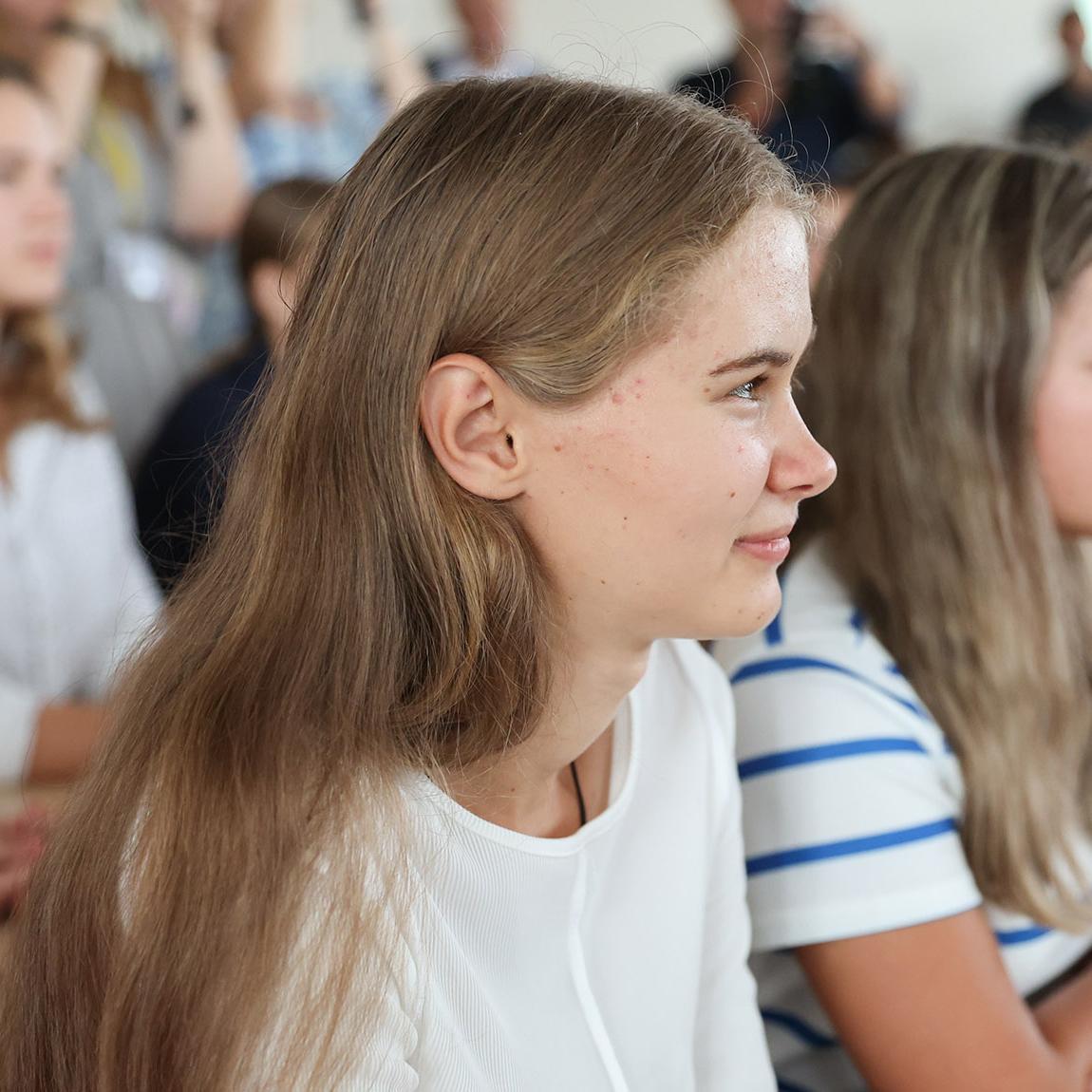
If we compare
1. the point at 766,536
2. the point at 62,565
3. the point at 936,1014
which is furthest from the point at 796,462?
the point at 62,565

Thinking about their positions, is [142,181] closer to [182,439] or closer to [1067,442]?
[182,439]

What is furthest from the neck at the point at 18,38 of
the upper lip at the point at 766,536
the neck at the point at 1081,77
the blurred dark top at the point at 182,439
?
the neck at the point at 1081,77

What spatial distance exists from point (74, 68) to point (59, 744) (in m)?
1.17

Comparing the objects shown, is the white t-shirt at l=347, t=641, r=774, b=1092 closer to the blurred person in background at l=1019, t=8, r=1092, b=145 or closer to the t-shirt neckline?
the t-shirt neckline

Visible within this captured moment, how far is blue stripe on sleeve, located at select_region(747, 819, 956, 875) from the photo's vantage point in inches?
34.1

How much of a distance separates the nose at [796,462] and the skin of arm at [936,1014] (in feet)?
1.14

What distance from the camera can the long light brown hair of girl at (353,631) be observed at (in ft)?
1.99

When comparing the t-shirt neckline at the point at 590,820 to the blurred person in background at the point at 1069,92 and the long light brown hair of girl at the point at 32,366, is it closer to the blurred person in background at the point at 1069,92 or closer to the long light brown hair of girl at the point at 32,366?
the long light brown hair of girl at the point at 32,366

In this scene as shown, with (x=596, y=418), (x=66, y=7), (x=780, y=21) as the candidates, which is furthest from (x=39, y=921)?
(x=780, y=21)

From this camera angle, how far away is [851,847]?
87cm

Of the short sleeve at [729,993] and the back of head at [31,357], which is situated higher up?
the back of head at [31,357]

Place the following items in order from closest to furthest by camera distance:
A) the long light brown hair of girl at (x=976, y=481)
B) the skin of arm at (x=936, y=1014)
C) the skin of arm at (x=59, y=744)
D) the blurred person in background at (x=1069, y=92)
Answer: the skin of arm at (x=936, y=1014) < the long light brown hair of girl at (x=976, y=481) < the skin of arm at (x=59, y=744) < the blurred person in background at (x=1069, y=92)

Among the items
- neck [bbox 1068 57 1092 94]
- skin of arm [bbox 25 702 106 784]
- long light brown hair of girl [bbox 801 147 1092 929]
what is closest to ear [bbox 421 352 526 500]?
long light brown hair of girl [bbox 801 147 1092 929]

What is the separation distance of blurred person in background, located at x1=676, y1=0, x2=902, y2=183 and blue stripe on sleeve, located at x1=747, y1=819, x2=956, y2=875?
2.08 metres
